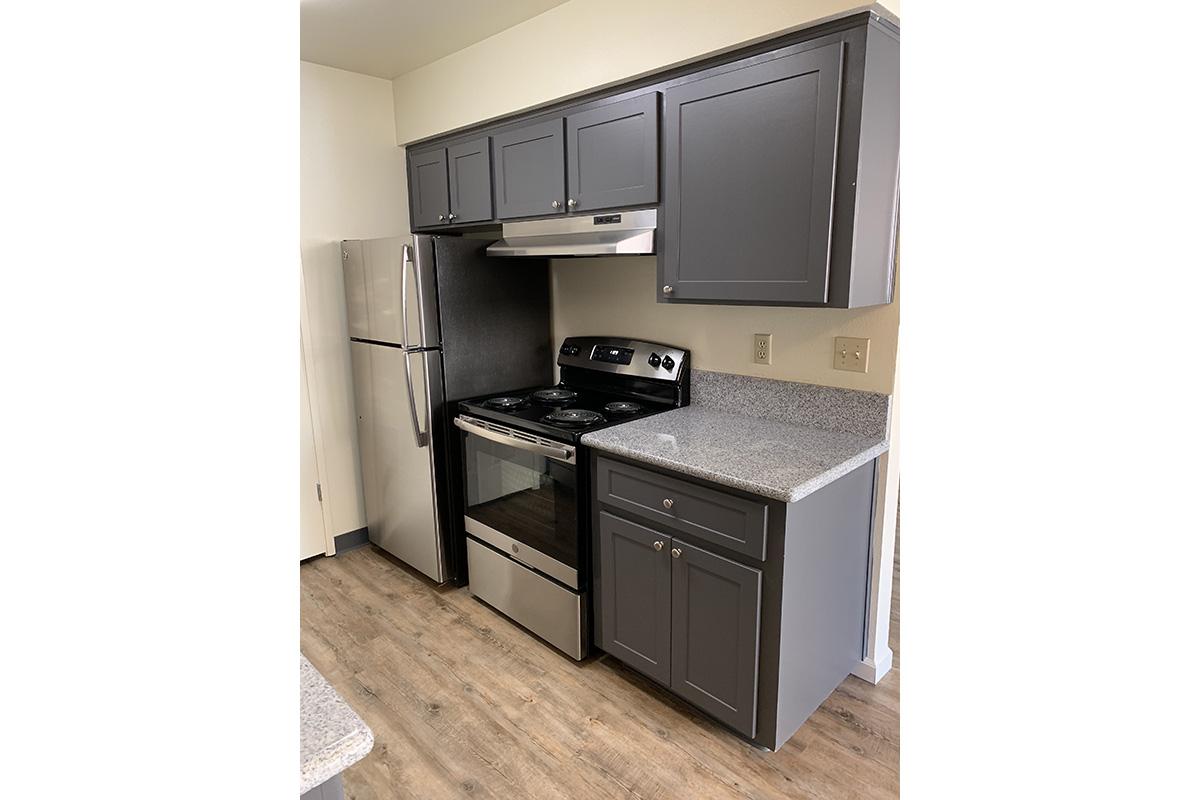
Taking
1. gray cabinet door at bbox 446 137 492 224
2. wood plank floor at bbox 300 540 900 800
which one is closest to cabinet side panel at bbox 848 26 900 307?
wood plank floor at bbox 300 540 900 800

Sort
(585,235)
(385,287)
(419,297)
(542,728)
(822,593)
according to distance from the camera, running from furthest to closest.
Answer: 1. (385,287)
2. (419,297)
3. (585,235)
4. (542,728)
5. (822,593)

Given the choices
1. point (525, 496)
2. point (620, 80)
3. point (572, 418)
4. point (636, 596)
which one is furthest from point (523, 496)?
point (620, 80)

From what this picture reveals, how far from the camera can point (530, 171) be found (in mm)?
2541

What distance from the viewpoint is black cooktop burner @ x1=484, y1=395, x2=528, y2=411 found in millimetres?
2699

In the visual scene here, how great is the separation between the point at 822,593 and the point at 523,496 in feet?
3.69

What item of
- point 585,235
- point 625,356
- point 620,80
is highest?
point 620,80

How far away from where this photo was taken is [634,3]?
2076 millimetres

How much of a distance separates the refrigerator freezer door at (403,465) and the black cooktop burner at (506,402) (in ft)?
0.82

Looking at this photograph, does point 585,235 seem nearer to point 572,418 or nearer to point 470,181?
point 572,418

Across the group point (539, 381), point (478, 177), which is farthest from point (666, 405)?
point (478, 177)

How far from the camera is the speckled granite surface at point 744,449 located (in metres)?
1.76

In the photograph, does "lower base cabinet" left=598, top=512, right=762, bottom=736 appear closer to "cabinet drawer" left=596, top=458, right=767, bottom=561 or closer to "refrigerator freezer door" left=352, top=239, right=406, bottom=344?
"cabinet drawer" left=596, top=458, right=767, bottom=561
